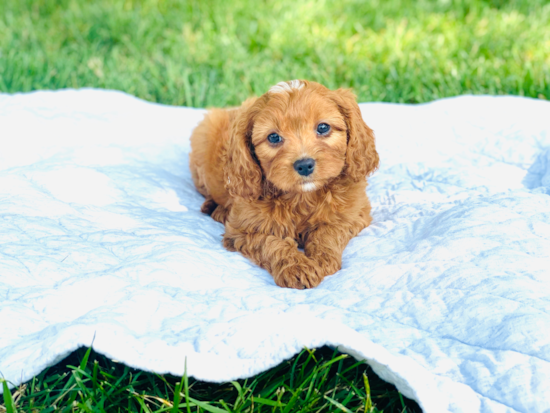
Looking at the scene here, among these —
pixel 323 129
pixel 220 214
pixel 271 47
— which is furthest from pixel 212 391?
pixel 271 47

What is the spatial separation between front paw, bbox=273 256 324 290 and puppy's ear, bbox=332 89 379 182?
2.05ft

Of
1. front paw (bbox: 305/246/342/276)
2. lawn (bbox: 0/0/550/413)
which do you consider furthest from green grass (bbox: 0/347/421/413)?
lawn (bbox: 0/0/550/413)

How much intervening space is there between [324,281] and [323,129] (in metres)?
0.81

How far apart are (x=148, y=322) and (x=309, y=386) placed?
0.76 metres

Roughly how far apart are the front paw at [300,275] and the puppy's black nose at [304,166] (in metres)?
0.46

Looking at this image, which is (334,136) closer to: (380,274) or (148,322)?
(380,274)

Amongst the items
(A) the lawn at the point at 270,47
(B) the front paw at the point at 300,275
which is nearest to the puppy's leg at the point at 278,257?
(B) the front paw at the point at 300,275

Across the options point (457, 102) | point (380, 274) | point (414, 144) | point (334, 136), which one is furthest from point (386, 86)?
point (380, 274)

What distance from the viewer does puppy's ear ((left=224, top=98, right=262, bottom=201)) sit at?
3211 millimetres

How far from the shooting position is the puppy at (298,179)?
299 centimetres

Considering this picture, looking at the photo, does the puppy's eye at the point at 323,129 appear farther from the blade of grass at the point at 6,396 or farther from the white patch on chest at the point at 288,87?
the blade of grass at the point at 6,396

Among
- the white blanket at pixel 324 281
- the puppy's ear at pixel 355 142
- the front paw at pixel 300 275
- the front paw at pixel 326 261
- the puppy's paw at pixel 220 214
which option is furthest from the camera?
the puppy's paw at pixel 220 214

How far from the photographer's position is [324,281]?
2947mm

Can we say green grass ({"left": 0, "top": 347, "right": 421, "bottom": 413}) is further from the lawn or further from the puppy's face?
the lawn
